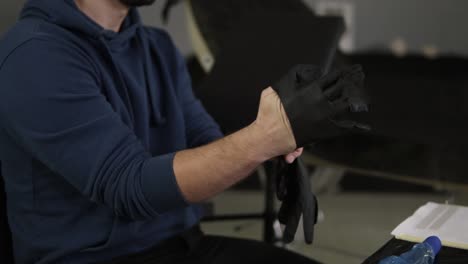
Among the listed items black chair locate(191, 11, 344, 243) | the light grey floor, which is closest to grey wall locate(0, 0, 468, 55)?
the light grey floor

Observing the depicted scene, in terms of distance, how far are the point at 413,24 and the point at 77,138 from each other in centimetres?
243

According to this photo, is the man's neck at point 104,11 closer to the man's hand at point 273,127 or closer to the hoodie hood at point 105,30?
the hoodie hood at point 105,30

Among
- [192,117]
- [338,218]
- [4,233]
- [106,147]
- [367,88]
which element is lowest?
[338,218]

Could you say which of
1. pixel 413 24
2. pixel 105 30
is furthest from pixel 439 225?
pixel 413 24

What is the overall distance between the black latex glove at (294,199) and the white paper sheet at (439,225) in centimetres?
12

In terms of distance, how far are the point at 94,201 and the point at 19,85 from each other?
201 millimetres

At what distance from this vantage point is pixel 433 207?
89cm

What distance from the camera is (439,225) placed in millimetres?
821

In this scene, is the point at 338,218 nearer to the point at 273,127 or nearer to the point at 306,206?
the point at 306,206

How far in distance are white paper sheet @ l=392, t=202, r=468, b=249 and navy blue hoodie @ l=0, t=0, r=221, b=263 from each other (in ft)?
1.01

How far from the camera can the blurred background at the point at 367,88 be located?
5.68ft

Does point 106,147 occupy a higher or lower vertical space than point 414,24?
higher

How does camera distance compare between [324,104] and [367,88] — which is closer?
[324,104]

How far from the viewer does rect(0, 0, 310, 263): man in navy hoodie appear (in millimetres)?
827
